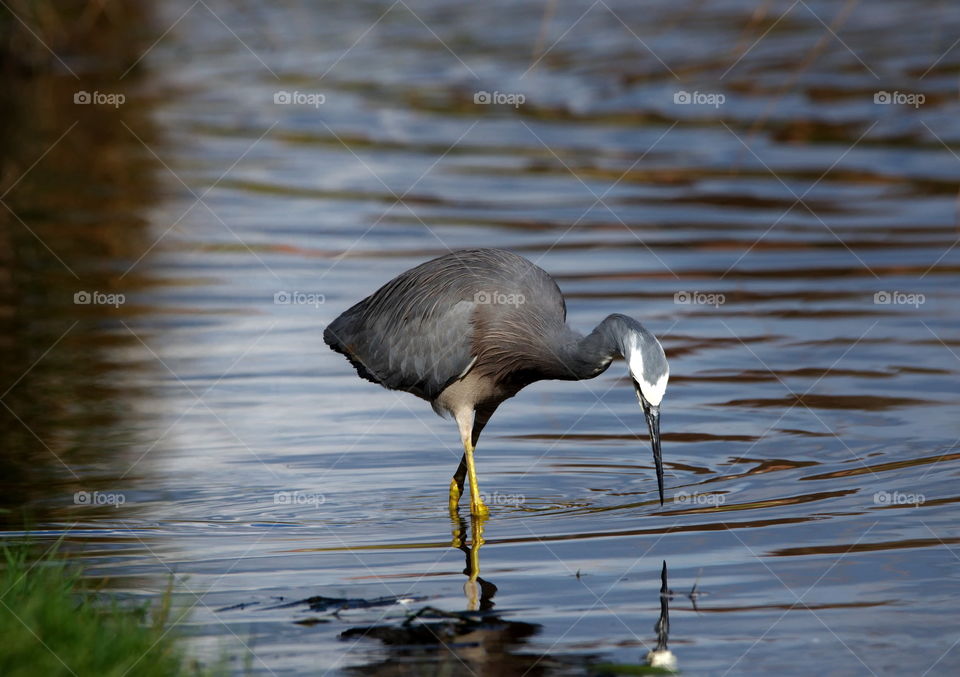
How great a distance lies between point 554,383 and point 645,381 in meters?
4.43

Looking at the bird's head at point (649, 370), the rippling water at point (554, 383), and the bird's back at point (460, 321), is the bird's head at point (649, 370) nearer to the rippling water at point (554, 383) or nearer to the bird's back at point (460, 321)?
the rippling water at point (554, 383)

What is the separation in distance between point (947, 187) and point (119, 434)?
36.2 feet

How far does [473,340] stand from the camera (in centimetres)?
923

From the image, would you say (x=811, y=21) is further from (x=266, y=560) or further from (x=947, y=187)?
(x=266, y=560)

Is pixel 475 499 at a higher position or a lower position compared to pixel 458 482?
lower

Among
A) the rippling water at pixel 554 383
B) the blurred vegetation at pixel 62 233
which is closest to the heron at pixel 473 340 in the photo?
the rippling water at pixel 554 383

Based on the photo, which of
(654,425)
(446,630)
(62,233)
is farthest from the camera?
(62,233)

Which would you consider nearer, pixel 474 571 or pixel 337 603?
pixel 337 603

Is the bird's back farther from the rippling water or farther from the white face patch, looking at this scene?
the white face patch

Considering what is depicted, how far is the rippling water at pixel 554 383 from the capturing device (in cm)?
736

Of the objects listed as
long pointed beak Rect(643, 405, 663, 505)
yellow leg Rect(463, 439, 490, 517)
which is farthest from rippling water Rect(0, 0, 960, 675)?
long pointed beak Rect(643, 405, 663, 505)

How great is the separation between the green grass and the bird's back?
3105mm

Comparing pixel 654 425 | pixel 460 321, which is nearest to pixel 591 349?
pixel 654 425

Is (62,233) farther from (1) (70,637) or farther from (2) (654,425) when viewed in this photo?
(1) (70,637)
